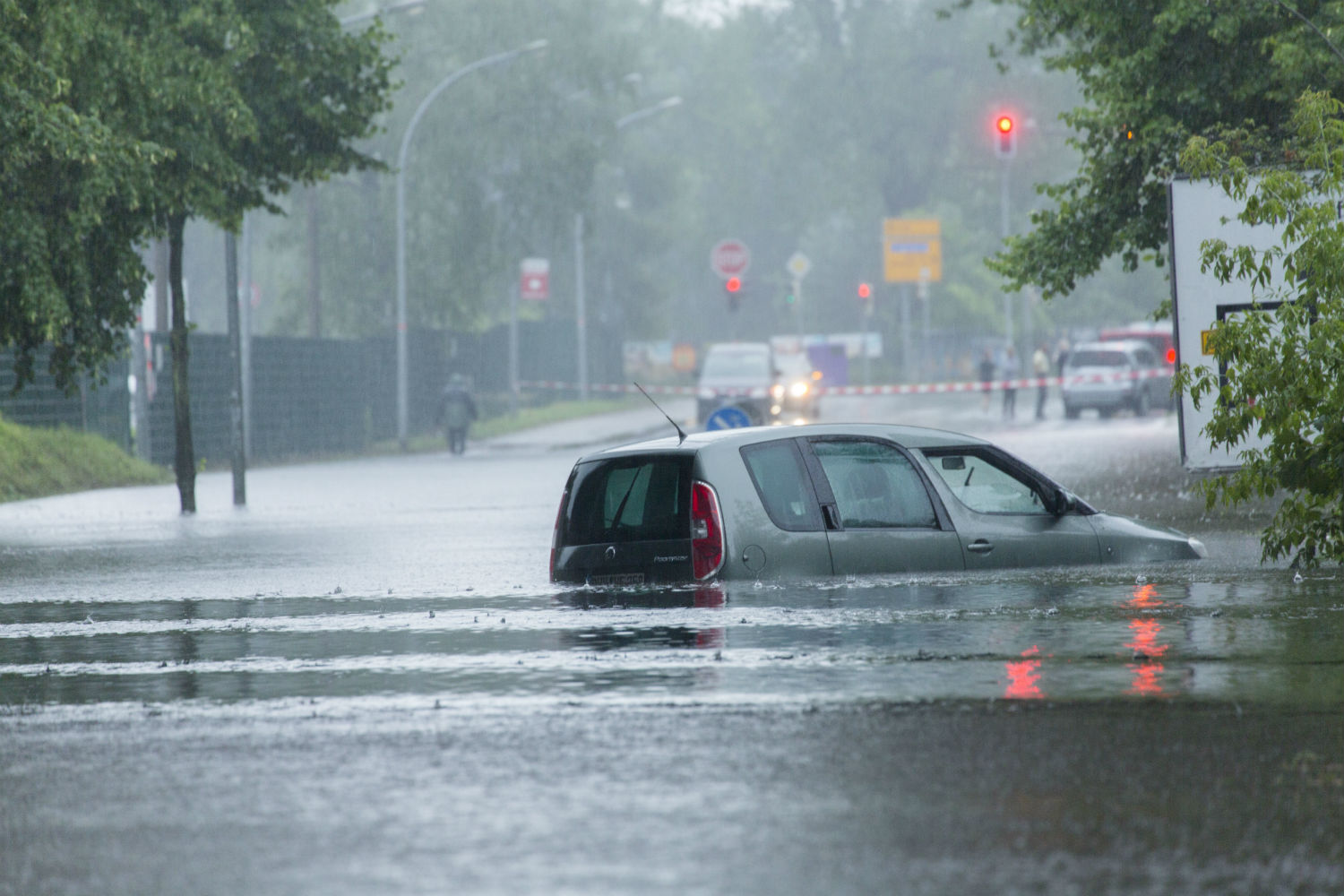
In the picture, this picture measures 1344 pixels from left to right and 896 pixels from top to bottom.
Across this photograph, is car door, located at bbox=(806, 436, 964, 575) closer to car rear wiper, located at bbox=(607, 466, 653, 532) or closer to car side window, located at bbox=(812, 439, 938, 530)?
car side window, located at bbox=(812, 439, 938, 530)

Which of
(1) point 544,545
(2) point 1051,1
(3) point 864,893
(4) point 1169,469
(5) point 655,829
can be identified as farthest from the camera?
(4) point 1169,469

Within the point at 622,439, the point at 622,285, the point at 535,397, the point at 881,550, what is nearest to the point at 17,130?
the point at 881,550

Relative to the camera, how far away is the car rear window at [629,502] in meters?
11.1

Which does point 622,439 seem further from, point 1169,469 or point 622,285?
point 622,285

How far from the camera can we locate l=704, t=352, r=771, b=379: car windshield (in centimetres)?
4400

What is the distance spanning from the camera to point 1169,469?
2638cm

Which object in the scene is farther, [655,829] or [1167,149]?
[1167,149]

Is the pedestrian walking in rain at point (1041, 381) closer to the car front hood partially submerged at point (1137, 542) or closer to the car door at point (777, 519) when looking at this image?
the car front hood partially submerged at point (1137, 542)

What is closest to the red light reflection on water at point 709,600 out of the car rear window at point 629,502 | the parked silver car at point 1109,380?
the car rear window at point 629,502

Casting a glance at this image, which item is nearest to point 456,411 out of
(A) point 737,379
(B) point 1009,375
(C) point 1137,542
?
(A) point 737,379

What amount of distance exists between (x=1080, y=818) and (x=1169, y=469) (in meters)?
21.2

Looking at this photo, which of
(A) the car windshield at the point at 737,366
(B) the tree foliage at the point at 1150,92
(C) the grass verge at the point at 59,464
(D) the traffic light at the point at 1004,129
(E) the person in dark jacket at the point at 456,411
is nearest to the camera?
(B) the tree foliage at the point at 1150,92

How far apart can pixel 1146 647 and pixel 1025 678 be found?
109 centimetres

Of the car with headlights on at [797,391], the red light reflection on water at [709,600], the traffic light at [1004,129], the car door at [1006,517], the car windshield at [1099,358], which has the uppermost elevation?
the traffic light at [1004,129]
